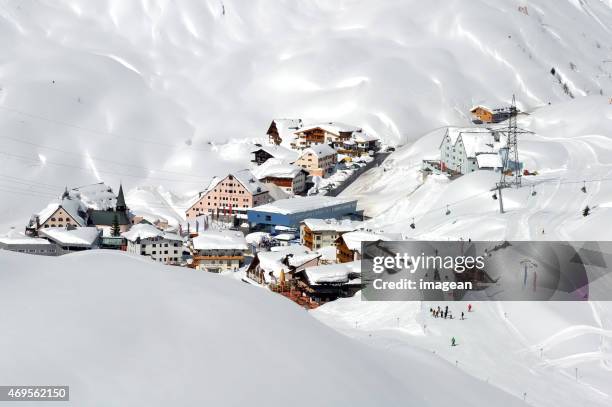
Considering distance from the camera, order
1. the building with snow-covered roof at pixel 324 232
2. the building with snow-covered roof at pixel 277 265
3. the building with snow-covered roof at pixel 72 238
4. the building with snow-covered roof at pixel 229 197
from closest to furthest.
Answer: the building with snow-covered roof at pixel 277 265 → the building with snow-covered roof at pixel 324 232 → the building with snow-covered roof at pixel 72 238 → the building with snow-covered roof at pixel 229 197

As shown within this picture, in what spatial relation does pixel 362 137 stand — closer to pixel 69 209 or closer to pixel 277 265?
pixel 69 209

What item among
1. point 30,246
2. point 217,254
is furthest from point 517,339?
point 30,246

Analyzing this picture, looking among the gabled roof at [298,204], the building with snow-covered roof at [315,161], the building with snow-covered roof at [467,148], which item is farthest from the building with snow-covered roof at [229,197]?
the building with snow-covered roof at [467,148]

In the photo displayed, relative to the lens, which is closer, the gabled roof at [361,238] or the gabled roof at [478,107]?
the gabled roof at [361,238]

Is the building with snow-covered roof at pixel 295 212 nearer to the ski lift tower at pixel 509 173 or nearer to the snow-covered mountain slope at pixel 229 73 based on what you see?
the ski lift tower at pixel 509 173

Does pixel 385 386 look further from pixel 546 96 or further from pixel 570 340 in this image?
pixel 546 96

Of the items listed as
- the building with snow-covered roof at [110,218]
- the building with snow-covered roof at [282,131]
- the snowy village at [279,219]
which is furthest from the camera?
the building with snow-covered roof at [282,131]
